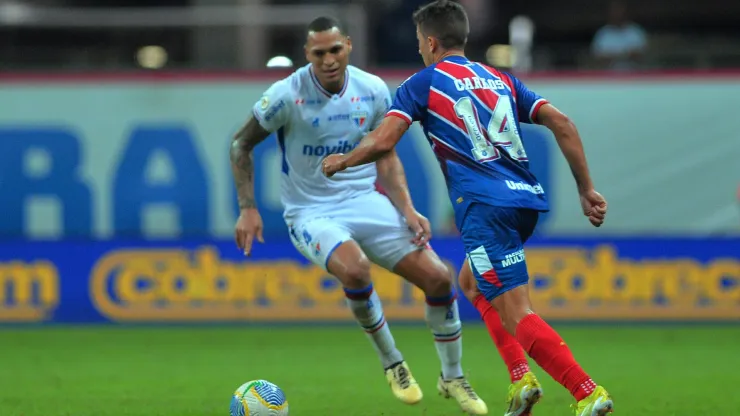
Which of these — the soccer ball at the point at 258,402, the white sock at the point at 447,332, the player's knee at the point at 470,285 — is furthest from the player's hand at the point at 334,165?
the white sock at the point at 447,332

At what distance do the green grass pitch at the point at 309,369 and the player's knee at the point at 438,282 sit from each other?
742mm

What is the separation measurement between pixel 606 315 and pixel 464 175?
7669mm

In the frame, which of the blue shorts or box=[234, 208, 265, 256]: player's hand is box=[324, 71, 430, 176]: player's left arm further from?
box=[234, 208, 265, 256]: player's hand

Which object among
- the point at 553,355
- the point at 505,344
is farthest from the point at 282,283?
the point at 553,355

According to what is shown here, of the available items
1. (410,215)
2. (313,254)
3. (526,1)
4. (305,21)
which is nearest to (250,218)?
(313,254)

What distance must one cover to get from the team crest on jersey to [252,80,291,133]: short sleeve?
438 mm

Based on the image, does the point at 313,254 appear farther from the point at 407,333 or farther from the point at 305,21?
the point at 305,21

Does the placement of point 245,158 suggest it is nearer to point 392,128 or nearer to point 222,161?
point 392,128

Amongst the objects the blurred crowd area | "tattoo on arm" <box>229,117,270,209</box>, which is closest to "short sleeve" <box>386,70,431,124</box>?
"tattoo on arm" <box>229,117,270,209</box>

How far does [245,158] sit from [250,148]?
80 millimetres

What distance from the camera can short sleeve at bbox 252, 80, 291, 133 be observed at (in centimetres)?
803

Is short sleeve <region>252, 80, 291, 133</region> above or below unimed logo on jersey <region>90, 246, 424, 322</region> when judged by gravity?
above

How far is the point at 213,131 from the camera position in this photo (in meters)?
15.3

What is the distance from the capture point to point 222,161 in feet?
49.7
